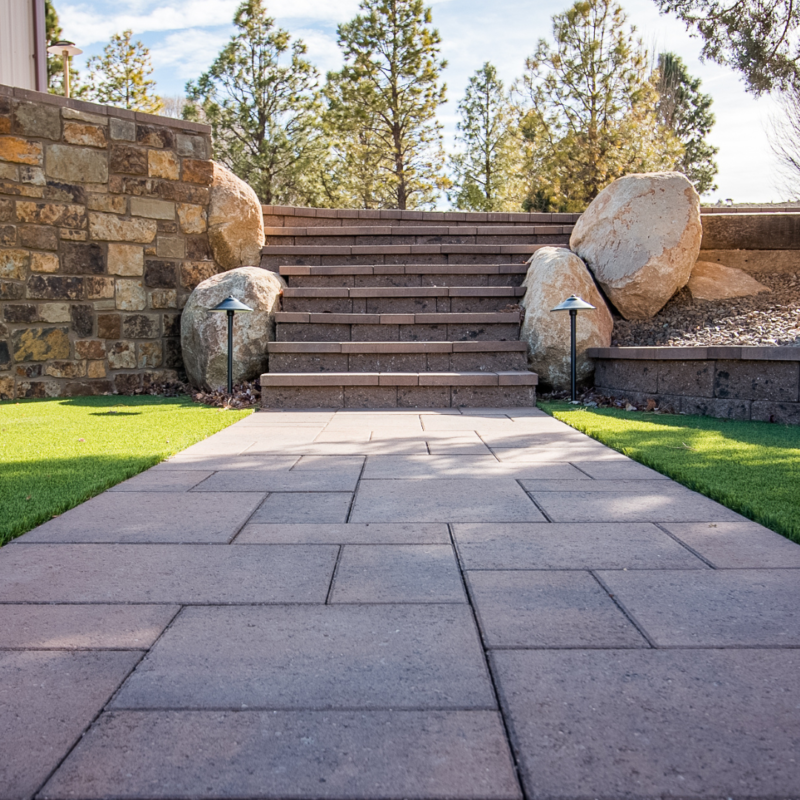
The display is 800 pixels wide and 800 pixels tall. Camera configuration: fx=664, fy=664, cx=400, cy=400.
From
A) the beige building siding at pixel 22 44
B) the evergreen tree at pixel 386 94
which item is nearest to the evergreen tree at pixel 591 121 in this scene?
the evergreen tree at pixel 386 94

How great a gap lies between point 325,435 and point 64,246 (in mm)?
3814

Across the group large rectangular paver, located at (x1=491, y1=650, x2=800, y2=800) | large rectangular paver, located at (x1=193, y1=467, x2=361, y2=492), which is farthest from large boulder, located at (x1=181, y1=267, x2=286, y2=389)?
large rectangular paver, located at (x1=491, y1=650, x2=800, y2=800)

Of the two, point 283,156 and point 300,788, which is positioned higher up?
point 283,156

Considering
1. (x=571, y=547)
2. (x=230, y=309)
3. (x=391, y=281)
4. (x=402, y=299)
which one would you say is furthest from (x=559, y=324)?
(x=571, y=547)

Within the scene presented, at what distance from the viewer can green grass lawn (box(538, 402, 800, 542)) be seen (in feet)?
9.15

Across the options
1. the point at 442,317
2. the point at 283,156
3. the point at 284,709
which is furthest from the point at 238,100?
the point at 284,709

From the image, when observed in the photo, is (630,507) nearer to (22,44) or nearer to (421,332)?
(421,332)

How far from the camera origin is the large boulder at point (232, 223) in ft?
24.3

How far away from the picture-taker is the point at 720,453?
3.78 meters

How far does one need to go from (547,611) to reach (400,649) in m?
0.45

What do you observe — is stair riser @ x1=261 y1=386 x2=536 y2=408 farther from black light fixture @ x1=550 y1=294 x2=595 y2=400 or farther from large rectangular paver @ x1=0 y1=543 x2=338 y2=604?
large rectangular paver @ x1=0 y1=543 x2=338 y2=604

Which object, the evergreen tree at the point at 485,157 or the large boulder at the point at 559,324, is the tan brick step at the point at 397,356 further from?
the evergreen tree at the point at 485,157

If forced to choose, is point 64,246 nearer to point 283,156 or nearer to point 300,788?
point 300,788

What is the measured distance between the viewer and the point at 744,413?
5035 millimetres
